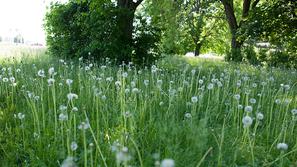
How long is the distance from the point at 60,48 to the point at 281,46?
13032 mm

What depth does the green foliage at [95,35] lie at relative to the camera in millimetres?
10133

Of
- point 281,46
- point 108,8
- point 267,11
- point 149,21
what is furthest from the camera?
point 281,46

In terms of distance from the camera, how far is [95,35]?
34.1 feet

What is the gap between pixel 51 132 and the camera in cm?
361

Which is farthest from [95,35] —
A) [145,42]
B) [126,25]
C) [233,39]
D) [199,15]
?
[199,15]

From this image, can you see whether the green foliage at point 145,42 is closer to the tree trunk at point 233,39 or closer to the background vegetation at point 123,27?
the background vegetation at point 123,27

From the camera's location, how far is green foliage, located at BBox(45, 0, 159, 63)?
1013cm

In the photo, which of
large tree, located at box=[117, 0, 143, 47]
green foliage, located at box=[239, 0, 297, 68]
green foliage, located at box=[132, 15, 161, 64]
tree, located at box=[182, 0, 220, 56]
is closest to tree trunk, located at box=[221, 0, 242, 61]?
tree, located at box=[182, 0, 220, 56]

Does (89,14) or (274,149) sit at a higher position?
(89,14)

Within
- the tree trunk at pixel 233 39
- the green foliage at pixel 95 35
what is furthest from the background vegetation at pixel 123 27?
the tree trunk at pixel 233 39

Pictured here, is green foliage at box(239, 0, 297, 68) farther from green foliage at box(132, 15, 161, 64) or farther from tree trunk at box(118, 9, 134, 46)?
tree trunk at box(118, 9, 134, 46)

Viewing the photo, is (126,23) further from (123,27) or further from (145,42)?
(145,42)

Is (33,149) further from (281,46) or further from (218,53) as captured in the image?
(218,53)

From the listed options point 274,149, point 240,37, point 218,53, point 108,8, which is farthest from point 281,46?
point 218,53
